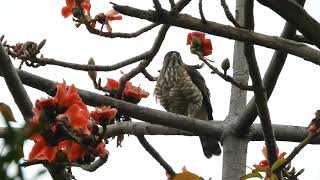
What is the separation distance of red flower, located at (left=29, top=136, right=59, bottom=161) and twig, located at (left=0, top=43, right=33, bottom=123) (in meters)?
0.27

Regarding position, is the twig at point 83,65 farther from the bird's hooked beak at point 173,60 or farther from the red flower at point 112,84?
the bird's hooked beak at point 173,60

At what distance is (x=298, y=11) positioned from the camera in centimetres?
162

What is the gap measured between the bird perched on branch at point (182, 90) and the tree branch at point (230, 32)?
5.70 metres

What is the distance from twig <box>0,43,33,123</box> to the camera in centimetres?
189

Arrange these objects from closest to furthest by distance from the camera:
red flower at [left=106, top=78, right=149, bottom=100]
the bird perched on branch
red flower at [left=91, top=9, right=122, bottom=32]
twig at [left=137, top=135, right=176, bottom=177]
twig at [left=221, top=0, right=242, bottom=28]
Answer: twig at [left=221, top=0, right=242, bottom=28], red flower at [left=91, top=9, right=122, bottom=32], red flower at [left=106, top=78, right=149, bottom=100], twig at [left=137, top=135, right=176, bottom=177], the bird perched on branch

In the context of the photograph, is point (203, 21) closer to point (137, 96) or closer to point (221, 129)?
point (137, 96)

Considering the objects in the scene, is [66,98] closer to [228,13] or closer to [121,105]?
[228,13]

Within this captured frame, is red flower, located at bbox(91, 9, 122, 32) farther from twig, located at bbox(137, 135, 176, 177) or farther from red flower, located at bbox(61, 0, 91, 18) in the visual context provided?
twig, located at bbox(137, 135, 176, 177)

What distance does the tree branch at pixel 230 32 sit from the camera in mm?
1599

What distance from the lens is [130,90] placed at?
3.15 metres

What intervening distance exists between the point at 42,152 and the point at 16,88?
0.44 metres

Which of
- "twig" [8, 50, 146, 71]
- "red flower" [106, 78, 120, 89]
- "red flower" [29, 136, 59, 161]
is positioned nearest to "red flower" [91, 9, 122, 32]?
"twig" [8, 50, 146, 71]

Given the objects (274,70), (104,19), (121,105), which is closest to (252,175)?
(274,70)

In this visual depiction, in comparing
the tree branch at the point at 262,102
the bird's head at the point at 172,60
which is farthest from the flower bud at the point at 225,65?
the bird's head at the point at 172,60
